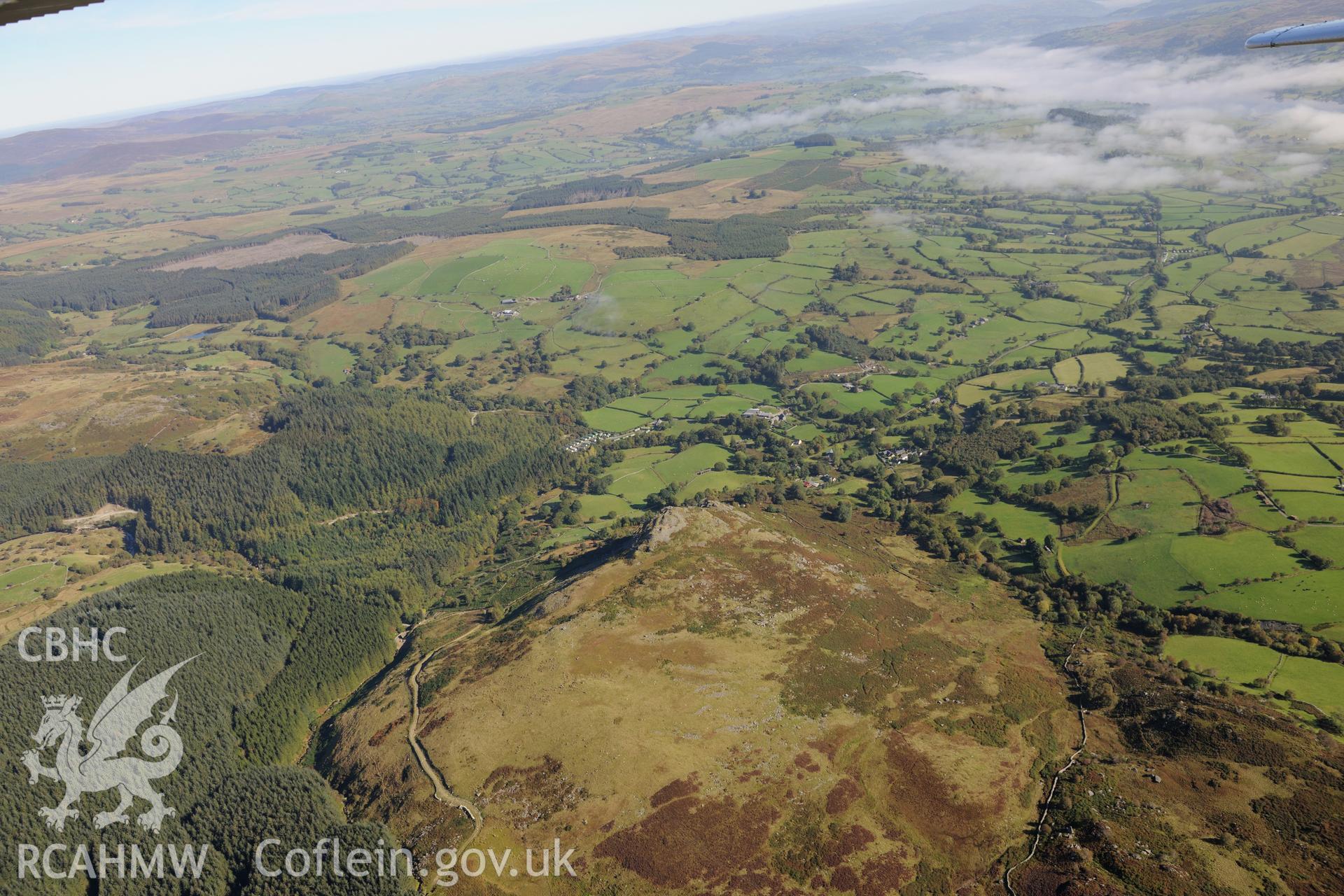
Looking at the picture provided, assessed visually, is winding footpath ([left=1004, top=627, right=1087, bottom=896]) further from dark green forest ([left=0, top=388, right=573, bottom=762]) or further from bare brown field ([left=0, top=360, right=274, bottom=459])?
bare brown field ([left=0, top=360, right=274, bottom=459])

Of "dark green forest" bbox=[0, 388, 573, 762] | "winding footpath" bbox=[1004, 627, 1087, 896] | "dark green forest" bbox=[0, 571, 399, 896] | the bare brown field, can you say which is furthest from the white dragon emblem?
the bare brown field

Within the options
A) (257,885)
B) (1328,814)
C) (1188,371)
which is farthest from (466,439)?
(1188,371)

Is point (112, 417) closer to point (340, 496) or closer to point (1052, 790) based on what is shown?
point (340, 496)

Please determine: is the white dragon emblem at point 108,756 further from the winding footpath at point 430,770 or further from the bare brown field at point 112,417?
the bare brown field at point 112,417

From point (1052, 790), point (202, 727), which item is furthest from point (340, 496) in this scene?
point (1052, 790)

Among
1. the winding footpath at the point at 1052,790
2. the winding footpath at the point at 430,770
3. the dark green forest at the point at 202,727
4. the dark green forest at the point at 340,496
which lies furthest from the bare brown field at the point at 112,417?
the winding footpath at the point at 1052,790

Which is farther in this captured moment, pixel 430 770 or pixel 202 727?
pixel 202 727
